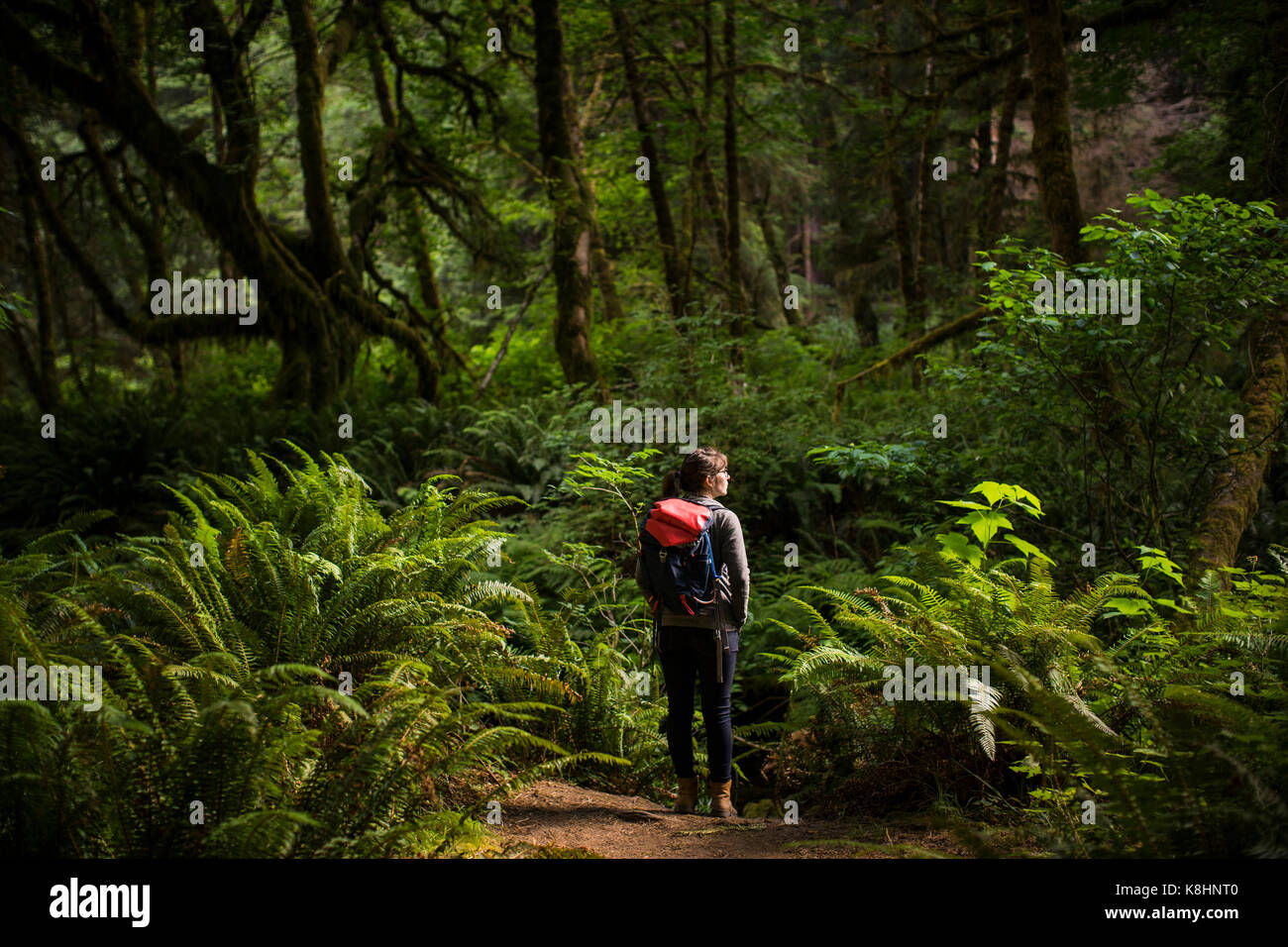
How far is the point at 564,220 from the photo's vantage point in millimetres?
10609

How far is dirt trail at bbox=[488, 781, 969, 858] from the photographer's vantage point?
151 inches

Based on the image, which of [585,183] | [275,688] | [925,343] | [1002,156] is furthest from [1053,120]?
[275,688]

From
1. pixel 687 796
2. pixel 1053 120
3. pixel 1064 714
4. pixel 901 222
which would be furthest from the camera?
pixel 901 222

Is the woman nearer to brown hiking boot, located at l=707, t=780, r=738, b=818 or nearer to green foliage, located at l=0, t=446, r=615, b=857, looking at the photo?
brown hiking boot, located at l=707, t=780, r=738, b=818

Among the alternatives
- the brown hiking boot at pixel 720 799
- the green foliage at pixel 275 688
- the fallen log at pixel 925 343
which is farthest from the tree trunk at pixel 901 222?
the brown hiking boot at pixel 720 799

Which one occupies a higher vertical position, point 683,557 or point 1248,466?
point 1248,466

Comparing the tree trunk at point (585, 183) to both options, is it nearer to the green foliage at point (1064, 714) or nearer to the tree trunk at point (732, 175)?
the tree trunk at point (732, 175)

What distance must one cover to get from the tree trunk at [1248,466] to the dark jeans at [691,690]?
3.56 m

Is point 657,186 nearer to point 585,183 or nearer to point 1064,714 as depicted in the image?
point 585,183

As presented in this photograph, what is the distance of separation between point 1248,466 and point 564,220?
773cm

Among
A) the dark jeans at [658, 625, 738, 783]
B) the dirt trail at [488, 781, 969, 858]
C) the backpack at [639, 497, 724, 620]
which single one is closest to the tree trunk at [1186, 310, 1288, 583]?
the dirt trail at [488, 781, 969, 858]

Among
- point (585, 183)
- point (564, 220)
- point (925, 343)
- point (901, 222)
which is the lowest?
point (925, 343)
